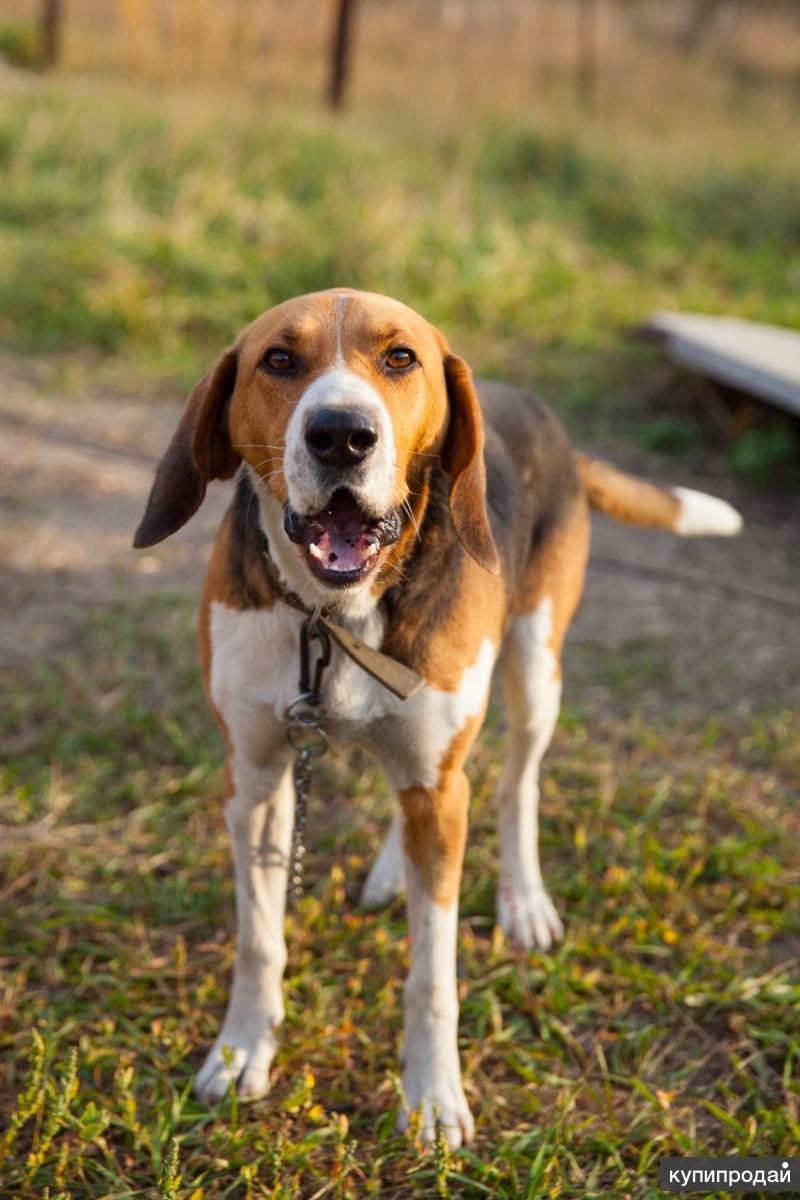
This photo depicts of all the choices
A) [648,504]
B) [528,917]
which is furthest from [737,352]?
[528,917]

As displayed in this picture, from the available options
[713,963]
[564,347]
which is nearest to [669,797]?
[713,963]

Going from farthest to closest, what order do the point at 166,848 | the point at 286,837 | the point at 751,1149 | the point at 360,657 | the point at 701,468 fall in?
the point at 701,468, the point at 166,848, the point at 286,837, the point at 751,1149, the point at 360,657

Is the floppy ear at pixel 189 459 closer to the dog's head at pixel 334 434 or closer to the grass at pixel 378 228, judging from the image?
the dog's head at pixel 334 434

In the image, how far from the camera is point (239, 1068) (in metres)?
2.62

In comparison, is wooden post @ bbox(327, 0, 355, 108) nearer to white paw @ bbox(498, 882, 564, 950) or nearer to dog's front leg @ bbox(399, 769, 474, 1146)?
white paw @ bbox(498, 882, 564, 950)

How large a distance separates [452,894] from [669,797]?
4.42 feet

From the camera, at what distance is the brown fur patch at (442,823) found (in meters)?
2.48

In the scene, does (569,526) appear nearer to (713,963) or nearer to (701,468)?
(713,963)

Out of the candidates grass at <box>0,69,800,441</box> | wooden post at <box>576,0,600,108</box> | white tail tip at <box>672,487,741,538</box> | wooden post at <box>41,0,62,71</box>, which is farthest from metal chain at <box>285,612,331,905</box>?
wooden post at <box>41,0,62,71</box>

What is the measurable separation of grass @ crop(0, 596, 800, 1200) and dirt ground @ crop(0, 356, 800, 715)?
1.13 ft

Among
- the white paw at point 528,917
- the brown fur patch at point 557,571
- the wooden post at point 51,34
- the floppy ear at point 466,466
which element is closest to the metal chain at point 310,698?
the floppy ear at point 466,466

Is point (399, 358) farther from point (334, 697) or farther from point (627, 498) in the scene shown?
point (627, 498)

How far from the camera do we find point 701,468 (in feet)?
20.4

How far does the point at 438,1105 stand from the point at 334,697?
3.09ft
